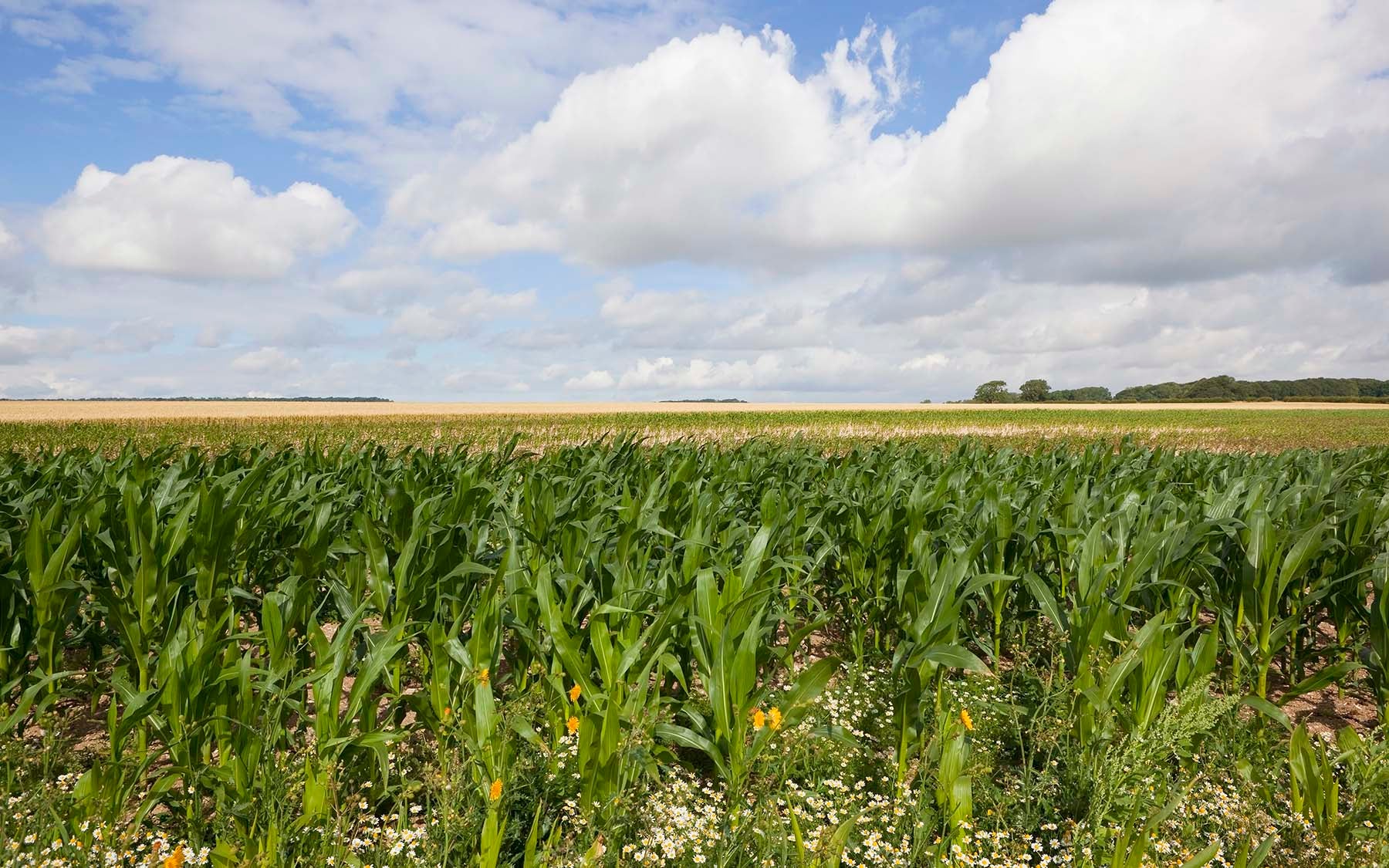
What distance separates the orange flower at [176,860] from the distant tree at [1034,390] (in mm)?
147279

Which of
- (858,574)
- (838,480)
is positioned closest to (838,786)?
(858,574)

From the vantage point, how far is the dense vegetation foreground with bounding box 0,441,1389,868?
3.12 m

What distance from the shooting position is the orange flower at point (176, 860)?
246 cm

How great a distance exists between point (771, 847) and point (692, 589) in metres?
1.45

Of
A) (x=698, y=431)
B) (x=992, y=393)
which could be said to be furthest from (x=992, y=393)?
(x=698, y=431)

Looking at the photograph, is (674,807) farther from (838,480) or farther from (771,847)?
(838,480)

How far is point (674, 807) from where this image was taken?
3240 millimetres

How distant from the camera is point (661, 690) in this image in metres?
4.95

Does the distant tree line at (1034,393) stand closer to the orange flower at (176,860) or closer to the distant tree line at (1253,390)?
the distant tree line at (1253,390)

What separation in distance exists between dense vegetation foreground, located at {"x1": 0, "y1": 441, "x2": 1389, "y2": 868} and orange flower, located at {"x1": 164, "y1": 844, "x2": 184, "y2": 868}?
4 centimetres

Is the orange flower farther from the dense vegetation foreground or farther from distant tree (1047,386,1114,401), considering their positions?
distant tree (1047,386,1114,401)

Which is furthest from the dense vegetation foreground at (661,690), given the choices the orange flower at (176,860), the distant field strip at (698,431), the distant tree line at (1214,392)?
the distant tree line at (1214,392)

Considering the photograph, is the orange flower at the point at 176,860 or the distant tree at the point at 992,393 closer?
the orange flower at the point at 176,860

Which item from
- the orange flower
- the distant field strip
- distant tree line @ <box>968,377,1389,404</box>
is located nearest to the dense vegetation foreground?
the orange flower
